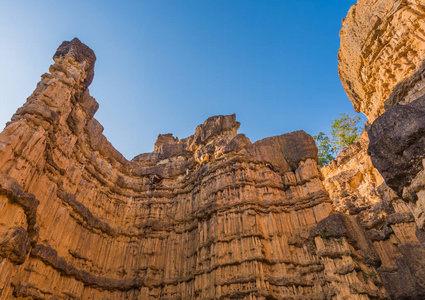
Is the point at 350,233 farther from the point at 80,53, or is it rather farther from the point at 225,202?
the point at 80,53

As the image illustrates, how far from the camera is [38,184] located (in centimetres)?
Answer: 1759

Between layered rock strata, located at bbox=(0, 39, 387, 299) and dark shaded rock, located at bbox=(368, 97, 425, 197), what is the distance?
36.3 ft

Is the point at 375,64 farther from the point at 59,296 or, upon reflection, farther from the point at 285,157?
the point at 59,296

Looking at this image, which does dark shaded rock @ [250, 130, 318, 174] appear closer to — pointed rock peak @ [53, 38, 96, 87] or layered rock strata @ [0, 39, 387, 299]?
layered rock strata @ [0, 39, 387, 299]

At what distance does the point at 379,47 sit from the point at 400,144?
671 centimetres

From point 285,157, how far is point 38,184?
19171mm

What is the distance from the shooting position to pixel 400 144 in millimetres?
5855

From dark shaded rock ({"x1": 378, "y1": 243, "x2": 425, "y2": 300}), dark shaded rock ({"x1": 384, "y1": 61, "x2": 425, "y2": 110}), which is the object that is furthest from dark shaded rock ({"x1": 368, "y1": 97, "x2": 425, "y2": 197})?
dark shaded rock ({"x1": 378, "y1": 243, "x2": 425, "y2": 300})

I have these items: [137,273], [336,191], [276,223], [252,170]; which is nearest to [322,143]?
[336,191]

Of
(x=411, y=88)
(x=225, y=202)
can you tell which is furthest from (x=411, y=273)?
(x=225, y=202)

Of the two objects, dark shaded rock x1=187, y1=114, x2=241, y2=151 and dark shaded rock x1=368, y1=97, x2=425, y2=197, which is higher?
dark shaded rock x1=187, y1=114, x2=241, y2=151

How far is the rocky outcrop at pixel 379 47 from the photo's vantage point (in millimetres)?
9336

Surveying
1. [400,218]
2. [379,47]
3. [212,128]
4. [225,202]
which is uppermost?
[212,128]

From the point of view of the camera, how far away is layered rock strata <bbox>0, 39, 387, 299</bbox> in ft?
49.7
